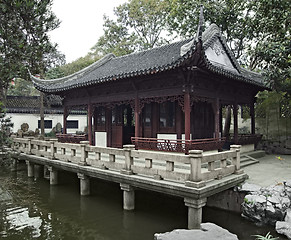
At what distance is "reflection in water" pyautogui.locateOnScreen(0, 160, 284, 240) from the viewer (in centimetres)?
605

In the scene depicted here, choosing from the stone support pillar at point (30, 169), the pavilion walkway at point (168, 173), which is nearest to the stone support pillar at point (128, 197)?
the pavilion walkway at point (168, 173)

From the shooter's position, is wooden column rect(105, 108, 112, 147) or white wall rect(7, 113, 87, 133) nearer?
wooden column rect(105, 108, 112, 147)

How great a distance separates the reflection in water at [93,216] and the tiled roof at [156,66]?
4.17 m

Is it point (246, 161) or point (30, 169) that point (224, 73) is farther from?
point (30, 169)

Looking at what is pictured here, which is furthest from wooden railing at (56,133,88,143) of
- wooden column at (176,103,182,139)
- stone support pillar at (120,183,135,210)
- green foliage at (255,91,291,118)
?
green foliage at (255,91,291,118)

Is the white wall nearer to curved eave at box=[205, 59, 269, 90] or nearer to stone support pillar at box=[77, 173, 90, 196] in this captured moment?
stone support pillar at box=[77, 173, 90, 196]

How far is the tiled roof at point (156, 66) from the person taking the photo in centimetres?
782

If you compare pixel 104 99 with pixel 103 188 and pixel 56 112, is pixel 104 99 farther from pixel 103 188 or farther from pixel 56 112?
pixel 56 112

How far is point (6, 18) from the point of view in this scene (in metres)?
5.96

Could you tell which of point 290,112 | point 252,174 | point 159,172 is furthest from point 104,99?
point 290,112

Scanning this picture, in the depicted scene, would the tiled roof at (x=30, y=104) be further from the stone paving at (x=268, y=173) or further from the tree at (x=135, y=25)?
the stone paving at (x=268, y=173)

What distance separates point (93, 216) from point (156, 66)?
491 centimetres

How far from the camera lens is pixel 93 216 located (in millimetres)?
7078

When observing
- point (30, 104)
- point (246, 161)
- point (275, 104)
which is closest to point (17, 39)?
point (246, 161)
